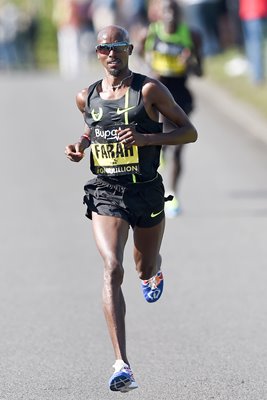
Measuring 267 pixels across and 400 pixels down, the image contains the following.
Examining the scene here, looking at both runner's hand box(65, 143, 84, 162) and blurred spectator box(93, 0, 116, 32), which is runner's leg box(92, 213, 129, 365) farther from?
blurred spectator box(93, 0, 116, 32)

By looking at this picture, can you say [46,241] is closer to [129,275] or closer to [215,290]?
[129,275]

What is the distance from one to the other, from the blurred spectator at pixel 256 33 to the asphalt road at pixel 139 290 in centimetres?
353

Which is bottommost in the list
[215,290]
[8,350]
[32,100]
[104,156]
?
[32,100]

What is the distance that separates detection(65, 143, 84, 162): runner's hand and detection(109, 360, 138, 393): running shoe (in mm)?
1162

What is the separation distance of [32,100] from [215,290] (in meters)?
15.1

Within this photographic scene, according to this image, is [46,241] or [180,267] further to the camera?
[46,241]

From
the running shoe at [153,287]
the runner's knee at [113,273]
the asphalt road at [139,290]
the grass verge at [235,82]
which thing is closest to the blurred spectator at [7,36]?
the grass verge at [235,82]

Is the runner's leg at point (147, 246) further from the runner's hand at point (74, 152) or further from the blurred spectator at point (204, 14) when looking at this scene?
the blurred spectator at point (204, 14)

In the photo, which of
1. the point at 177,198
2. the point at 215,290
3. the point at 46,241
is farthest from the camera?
the point at 177,198

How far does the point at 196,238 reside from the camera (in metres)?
13.0

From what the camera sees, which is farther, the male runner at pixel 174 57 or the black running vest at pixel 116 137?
the male runner at pixel 174 57

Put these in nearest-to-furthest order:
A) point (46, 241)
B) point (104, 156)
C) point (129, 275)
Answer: point (104, 156) → point (129, 275) → point (46, 241)

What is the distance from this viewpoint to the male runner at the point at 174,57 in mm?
14016

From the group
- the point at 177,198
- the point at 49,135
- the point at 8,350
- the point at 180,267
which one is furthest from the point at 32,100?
the point at 8,350
